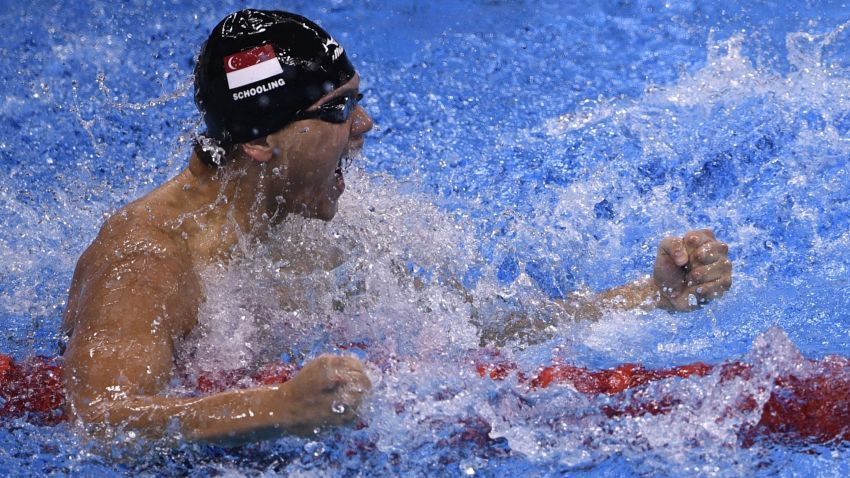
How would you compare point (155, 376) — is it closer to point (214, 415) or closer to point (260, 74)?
point (214, 415)

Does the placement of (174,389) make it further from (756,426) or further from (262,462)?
(756,426)

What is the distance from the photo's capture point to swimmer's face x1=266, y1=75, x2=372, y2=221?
2072mm

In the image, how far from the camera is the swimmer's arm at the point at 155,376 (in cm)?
152

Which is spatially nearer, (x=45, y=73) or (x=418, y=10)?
(x=45, y=73)

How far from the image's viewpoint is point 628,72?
12.6 ft

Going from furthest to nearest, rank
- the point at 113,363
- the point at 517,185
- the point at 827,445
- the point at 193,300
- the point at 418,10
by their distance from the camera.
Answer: the point at 418,10
the point at 517,185
the point at 193,300
the point at 827,445
the point at 113,363

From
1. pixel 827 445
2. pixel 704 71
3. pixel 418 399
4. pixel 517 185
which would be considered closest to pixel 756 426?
pixel 827 445

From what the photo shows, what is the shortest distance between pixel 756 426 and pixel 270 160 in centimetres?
110

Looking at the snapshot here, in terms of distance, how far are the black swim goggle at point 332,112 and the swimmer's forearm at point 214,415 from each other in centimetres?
67

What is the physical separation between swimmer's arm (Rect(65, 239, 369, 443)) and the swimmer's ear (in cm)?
27

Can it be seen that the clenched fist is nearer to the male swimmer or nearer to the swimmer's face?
the male swimmer

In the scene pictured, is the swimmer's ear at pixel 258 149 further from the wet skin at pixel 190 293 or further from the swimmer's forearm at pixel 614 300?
the swimmer's forearm at pixel 614 300

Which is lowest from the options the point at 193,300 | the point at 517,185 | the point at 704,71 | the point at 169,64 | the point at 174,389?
the point at 174,389

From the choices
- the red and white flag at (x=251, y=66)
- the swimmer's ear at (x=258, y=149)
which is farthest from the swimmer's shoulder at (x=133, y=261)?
the red and white flag at (x=251, y=66)
